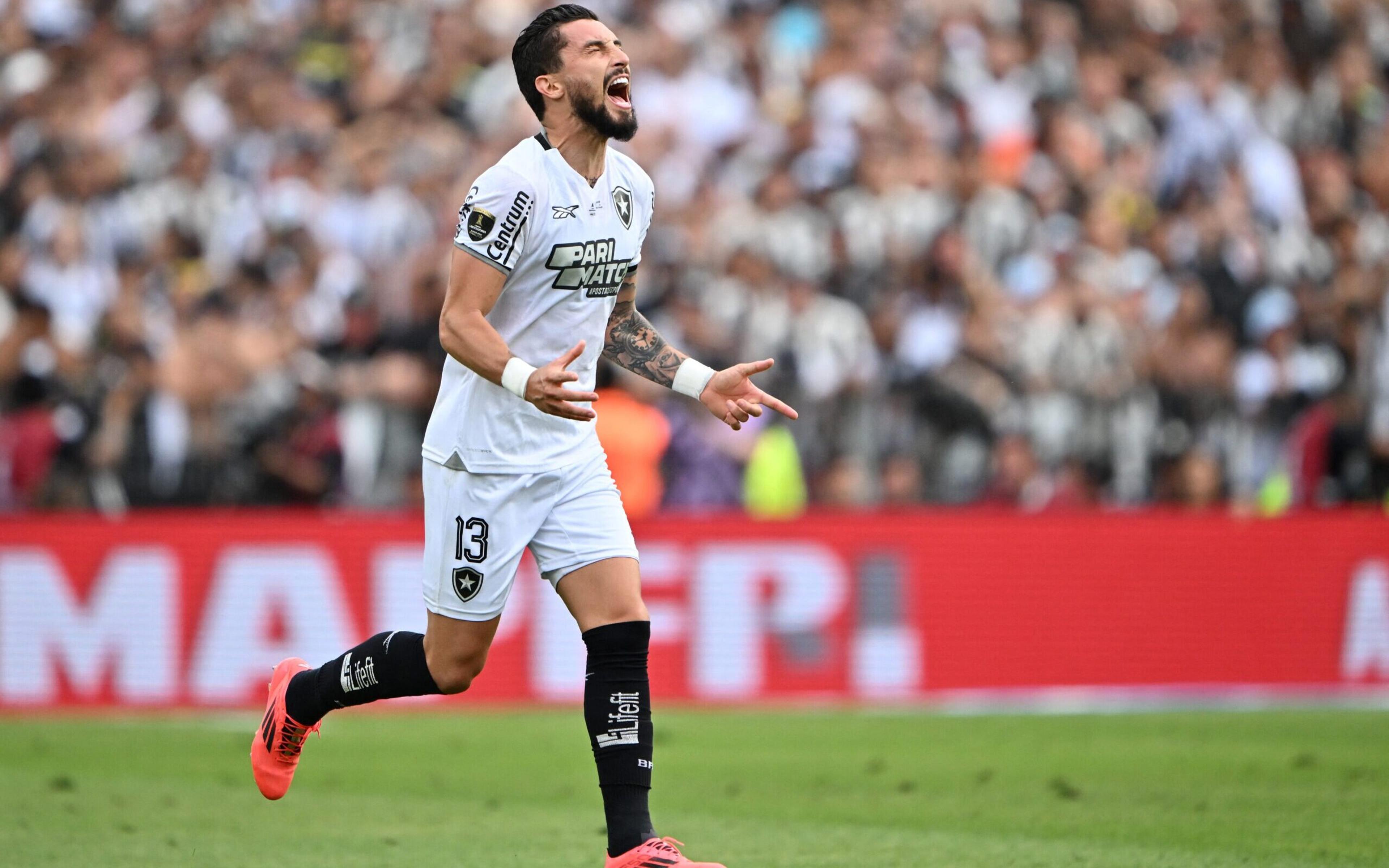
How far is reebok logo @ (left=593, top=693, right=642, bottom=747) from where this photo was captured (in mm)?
6051

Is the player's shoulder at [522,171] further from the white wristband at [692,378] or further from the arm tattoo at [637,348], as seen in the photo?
the white wristband at [692,378]

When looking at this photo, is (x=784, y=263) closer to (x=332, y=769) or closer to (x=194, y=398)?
(x=194, y=398)

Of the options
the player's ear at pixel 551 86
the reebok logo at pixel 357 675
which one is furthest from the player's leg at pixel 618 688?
the player's ear at pixel 551 86

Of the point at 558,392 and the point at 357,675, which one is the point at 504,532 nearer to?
the point at 558,392

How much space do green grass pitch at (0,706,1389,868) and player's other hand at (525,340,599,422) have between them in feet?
6.37

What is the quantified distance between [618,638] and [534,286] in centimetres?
119

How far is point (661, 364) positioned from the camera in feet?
21.9

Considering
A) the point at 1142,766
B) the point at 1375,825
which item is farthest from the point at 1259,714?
the point at 1375,825

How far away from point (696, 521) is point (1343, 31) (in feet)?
36.6

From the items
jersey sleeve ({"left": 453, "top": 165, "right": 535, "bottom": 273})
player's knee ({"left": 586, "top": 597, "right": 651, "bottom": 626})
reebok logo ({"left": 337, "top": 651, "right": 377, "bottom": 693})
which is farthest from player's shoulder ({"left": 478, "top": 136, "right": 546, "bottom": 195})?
reebok logo ({"left": 337, "top": 651, "right": 377, "bottom": 693})

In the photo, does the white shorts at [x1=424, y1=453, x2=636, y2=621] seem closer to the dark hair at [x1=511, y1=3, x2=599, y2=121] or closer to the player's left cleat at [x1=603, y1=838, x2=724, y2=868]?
the player's left cleat at [x1=603, y1=838, x2=724, y2=868]

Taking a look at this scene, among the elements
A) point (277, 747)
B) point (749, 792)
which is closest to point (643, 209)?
point (277, 747)

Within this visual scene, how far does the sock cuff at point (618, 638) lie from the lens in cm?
612

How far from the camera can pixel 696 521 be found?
44.3 ft
